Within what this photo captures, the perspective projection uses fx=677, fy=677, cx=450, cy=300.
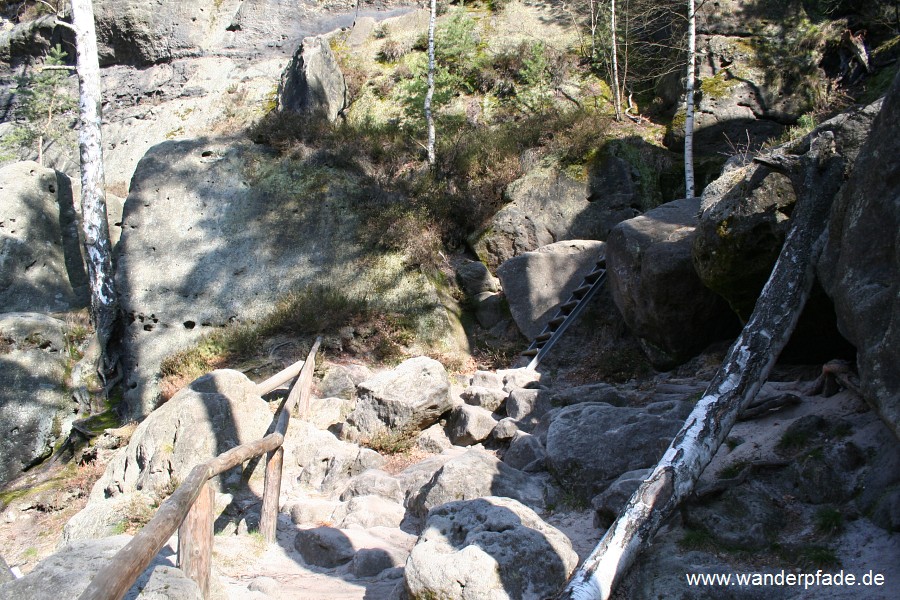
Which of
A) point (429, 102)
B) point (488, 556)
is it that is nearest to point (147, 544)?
point (488, 556)

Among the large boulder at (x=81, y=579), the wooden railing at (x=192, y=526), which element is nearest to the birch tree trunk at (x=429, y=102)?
the wooden railing at (x=192, y=526)

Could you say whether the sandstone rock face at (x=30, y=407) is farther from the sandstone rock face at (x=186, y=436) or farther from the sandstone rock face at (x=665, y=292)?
the sandstone rock face at (x=665, y=292)

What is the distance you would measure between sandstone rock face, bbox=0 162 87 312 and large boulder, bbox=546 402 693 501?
11470 mm

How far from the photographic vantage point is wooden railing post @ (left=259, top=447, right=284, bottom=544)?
5.90 metres

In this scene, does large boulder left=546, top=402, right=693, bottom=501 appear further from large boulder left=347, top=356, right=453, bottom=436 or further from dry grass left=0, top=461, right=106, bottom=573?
dry grass left=0, top=461, right=106, bottom=573

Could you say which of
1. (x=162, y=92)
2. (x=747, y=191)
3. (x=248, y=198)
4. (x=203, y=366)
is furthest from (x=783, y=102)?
(x=162, y=92)

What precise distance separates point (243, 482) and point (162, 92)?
18.5 metres

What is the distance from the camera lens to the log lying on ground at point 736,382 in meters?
4.27

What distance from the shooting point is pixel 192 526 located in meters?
4.25

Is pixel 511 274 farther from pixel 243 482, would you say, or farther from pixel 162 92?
pixel 162 92

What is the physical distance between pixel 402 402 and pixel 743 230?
4.31 metres

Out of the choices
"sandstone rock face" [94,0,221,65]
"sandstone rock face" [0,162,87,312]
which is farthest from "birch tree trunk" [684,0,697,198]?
"sandstone rock face" [94,0,221,65]

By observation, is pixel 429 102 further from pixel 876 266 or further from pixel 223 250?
pixel 876 266

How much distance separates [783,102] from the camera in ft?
46.3
